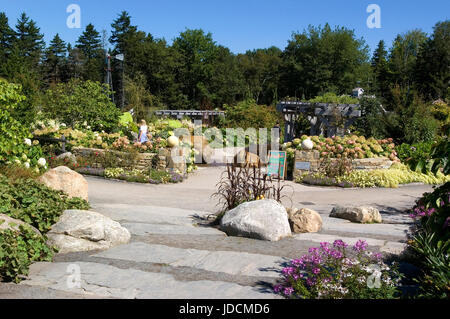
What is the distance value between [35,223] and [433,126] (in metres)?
14.2

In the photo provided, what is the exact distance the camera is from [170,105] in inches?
1908

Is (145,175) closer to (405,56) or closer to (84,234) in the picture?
(84,234)

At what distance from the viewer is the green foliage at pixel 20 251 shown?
4055 millimetres

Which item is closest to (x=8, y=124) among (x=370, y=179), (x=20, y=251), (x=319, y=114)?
(x=20, y=251)

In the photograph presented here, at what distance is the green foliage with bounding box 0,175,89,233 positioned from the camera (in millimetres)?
5137

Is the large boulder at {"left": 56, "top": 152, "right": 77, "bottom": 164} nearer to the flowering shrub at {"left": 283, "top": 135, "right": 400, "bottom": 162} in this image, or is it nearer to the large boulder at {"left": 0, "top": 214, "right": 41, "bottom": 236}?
the flowering shrub at {"left": 283, "top": 135, "right": 400, "bottom": 162}

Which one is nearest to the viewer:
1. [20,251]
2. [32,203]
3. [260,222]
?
[20,251]

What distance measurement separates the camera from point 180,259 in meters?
4.75

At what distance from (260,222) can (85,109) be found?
12502 mm

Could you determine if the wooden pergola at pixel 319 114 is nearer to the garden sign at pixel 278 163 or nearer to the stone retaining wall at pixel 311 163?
the stone retaining wall at pixel 311 163

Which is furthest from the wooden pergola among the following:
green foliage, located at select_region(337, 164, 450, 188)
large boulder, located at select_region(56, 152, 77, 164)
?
large boulder, located at select_region(56, 152, 77, 164)

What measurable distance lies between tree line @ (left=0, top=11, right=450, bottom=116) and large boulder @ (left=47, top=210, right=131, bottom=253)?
33.0 meters

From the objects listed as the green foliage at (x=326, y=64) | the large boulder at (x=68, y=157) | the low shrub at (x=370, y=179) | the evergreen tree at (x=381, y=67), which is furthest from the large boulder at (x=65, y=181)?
the green foliage at (x=326, y=64)
